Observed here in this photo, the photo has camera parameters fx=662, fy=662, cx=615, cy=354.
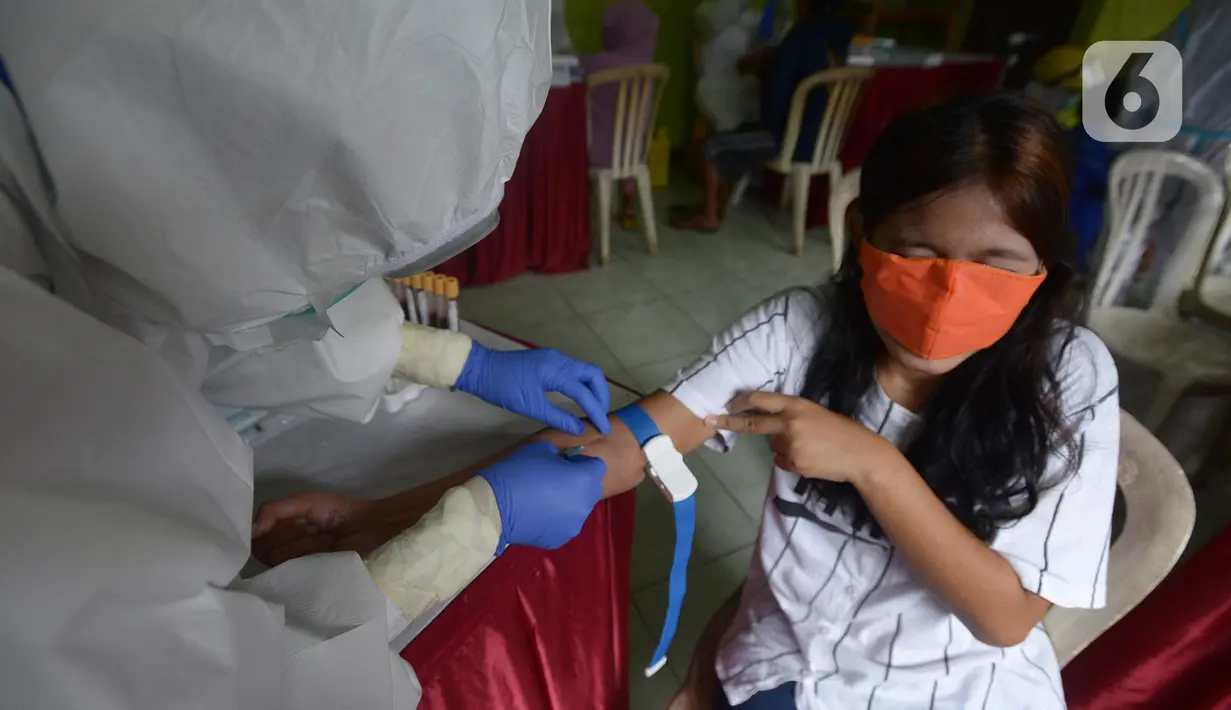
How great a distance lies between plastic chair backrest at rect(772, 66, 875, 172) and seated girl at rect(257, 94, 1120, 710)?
2566 millimetres

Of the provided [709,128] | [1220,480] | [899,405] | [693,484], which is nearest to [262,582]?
[693,484]

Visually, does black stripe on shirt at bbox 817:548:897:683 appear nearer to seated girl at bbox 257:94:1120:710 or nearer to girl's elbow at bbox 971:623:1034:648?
seated girl at bbox 257:94:1120:710

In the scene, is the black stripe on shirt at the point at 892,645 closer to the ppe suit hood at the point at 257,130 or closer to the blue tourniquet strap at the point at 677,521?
the blue tourniquet strap at the point at 677,521

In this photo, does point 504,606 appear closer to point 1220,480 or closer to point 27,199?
point 27,199

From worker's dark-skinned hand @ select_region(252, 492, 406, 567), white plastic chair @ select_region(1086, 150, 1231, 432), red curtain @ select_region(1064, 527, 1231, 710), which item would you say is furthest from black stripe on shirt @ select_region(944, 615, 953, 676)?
white plastic chair @ select_region(1086, 150, 1231, 432)

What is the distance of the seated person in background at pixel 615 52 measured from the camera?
3156mm

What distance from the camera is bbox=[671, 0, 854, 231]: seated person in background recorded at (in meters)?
3.27

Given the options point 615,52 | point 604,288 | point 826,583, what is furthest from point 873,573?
point 615,52

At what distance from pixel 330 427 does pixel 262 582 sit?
50 cm

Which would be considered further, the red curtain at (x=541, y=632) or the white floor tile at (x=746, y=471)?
the white floor tile at (x=746, y=471)

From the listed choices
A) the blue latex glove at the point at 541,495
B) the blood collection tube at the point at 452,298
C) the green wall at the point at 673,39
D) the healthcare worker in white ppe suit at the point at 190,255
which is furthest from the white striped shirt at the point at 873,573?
the green wall at the point at 673,39

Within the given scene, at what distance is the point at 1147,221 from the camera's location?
76.6 inches

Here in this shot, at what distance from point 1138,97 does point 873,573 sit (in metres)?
1.73

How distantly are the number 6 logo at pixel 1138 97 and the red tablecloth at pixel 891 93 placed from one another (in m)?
1.36
